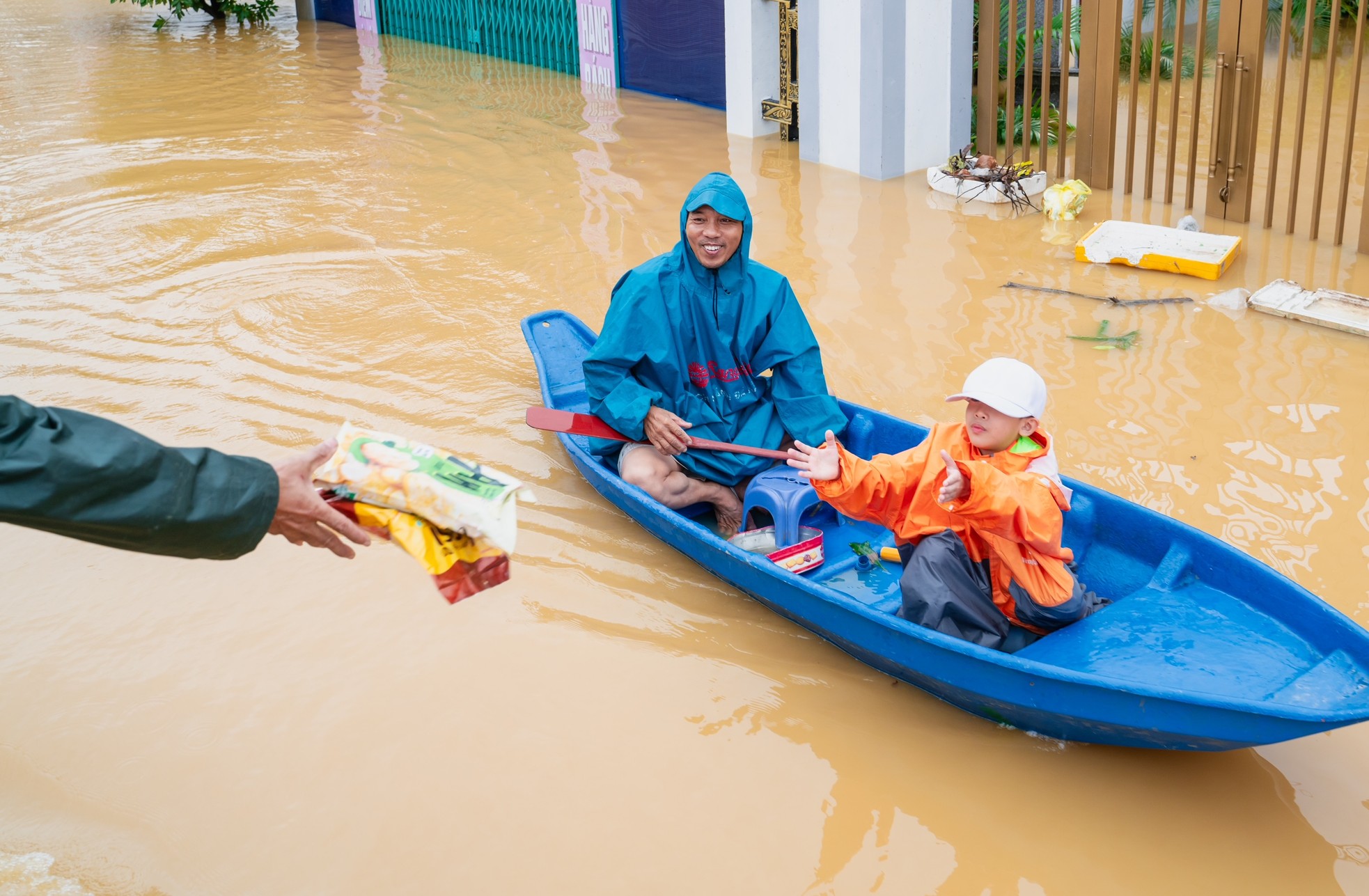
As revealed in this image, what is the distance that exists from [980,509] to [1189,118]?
8.54 m

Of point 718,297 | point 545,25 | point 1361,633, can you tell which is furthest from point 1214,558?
point 545,25

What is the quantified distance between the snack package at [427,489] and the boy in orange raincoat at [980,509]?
114cm

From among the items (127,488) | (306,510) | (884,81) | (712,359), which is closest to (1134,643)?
(712,359)

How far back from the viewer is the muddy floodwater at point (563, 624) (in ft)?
10.8

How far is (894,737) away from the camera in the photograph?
3678mm

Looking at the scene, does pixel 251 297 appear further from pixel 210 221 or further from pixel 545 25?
pixel 545 25

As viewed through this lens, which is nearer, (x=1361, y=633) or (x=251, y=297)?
(x=1361, y=633)

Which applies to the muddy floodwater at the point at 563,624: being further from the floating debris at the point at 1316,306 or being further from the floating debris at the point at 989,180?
the floating debris at the point at 989,180

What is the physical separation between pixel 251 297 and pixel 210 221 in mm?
1742

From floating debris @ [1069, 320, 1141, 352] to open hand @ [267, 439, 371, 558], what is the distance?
4.49 meters

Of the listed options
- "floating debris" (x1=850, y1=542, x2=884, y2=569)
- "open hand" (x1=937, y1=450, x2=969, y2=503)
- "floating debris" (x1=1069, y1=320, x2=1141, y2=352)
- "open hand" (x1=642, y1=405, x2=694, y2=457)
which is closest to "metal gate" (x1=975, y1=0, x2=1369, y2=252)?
"floating debris" (x1=1069, y1=320, x2=1141, y2=352)

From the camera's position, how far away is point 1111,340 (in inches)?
243

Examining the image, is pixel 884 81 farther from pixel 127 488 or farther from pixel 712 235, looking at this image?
pixel 127 488

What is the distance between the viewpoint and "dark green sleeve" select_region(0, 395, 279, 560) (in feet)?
7.28
